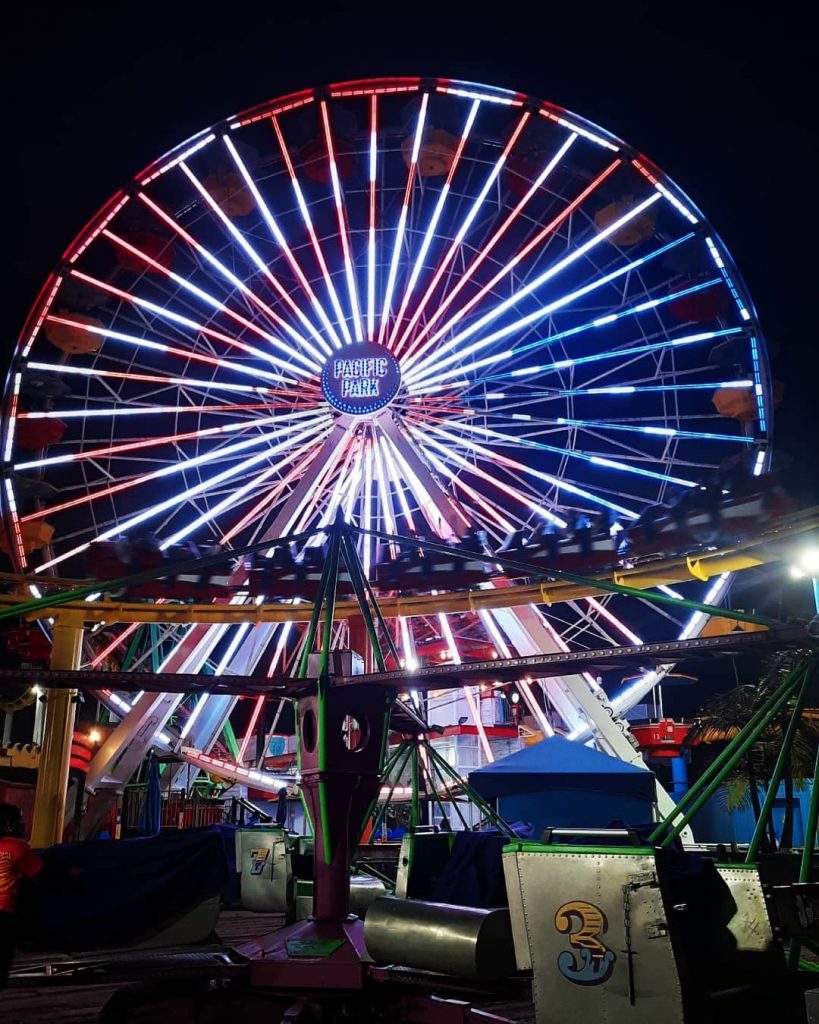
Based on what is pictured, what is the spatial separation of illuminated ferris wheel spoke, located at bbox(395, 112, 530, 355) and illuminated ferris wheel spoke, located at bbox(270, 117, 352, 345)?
1294mm

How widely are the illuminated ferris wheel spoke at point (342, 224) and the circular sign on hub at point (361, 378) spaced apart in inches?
22.4

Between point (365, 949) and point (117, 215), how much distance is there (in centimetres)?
1633

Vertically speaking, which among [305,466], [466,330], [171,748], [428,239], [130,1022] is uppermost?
[428,239]

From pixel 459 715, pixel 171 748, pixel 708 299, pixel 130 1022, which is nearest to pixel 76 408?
pixel 171 748

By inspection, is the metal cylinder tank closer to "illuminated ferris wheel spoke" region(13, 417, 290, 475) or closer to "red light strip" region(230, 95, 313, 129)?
"illuminated ferris wheel spoke" region(13, 417, 290, 475)

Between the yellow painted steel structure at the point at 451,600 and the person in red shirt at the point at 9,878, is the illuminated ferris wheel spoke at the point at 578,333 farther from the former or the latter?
the person in red shirt at the point at 9,878

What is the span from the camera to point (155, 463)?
18906mm

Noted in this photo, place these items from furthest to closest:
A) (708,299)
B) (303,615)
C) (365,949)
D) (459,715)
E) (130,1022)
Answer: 1. (459,715)
2. (708,299)
3. (303,615)
4. (365,949)
5. (130,1022)

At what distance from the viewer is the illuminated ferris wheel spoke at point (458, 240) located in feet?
60.5

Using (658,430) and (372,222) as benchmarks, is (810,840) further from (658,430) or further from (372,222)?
(372,222)

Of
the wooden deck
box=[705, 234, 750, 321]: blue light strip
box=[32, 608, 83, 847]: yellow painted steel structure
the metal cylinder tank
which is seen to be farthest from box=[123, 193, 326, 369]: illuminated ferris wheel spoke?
the metal cylinder tank

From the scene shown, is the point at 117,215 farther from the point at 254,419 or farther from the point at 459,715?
the point at 459,715

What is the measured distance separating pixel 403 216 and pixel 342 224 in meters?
1.33

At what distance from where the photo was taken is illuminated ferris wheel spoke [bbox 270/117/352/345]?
738 inches
